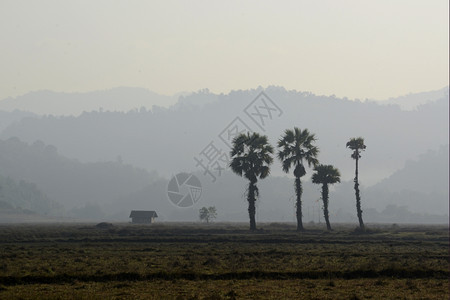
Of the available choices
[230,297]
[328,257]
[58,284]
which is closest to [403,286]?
[230,297]

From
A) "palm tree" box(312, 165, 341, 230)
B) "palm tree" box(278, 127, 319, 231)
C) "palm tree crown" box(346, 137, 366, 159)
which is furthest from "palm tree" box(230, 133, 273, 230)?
"palm tree crown" box(346, 137, 366, 159)

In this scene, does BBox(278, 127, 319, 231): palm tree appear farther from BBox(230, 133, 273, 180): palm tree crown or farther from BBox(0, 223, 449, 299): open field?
BBox(0, 223, 449, 299): open field

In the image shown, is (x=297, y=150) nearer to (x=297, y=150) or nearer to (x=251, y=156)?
(x=297, y=150)

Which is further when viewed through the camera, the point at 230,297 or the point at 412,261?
the point at 412,261

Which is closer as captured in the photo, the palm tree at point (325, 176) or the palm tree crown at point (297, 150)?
the palm tree crown at point (297, 150)

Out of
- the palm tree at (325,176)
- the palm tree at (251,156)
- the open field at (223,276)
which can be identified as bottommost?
the open field at (223,276)

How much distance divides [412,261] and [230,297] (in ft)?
70.9

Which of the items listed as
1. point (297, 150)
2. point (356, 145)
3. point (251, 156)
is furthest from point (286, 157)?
point (356, 145)

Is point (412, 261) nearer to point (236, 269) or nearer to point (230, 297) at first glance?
point (236, 269)

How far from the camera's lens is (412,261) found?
45250 millimetres

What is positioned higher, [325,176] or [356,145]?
[356,145]

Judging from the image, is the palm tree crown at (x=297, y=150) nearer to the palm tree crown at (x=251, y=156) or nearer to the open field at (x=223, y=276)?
the palm tree crown at (x=251, y=156)

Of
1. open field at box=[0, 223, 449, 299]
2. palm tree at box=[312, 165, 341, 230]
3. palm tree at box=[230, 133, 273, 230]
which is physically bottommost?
open field at box=[0, 223, 449, 299]

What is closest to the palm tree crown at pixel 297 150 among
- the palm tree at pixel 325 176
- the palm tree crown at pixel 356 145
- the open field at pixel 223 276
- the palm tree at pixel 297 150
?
the palm tree at pixel 297 150
